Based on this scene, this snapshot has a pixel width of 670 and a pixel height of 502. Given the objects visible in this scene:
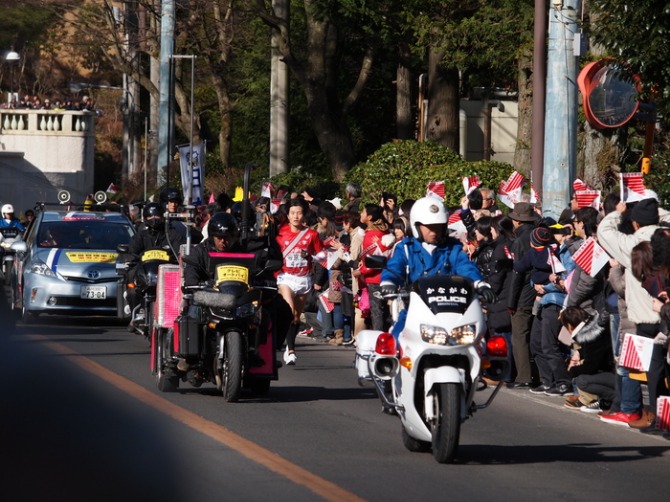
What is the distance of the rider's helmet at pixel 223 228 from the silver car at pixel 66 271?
774cm

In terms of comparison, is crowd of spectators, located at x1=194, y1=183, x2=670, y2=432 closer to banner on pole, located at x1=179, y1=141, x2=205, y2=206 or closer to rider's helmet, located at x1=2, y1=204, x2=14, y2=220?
banner on pole, located at x1=179, y1=141, x2=205, y2=206

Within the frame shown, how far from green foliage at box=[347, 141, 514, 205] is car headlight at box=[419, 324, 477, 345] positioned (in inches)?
606

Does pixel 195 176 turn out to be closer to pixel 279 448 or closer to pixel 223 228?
pixel 223 228

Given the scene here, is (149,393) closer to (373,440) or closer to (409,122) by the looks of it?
(373,440)

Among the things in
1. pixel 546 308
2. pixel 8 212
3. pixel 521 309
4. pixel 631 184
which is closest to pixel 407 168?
pixel 8 212

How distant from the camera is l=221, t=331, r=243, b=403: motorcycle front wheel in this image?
42.1 feet

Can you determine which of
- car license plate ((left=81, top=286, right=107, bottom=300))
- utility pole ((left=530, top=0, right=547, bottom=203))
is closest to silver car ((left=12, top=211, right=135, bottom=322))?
car license plate ((left=81, top=286, right=107, bottom=300))

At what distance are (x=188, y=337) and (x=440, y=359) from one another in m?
3.60

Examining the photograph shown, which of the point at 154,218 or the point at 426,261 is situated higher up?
the point at 154,218

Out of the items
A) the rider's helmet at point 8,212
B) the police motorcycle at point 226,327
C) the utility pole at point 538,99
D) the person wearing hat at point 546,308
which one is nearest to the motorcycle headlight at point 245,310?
the police motorcycle at point 226,327

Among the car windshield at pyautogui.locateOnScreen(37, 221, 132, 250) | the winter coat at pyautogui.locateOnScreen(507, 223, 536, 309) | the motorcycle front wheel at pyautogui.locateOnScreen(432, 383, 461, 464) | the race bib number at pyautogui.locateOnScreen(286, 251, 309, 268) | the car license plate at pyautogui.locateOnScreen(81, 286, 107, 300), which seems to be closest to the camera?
the motorcycle front wheel at pyautogui.locateOnScreen(432, 383, 461, 464)

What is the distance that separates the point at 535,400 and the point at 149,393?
3697 mm

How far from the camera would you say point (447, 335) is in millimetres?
9969

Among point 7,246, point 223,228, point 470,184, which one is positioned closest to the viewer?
point 223,228
